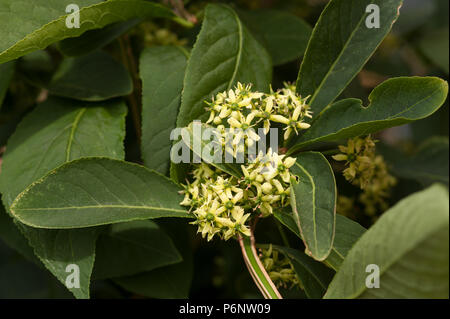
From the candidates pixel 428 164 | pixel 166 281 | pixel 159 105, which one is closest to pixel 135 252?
pixel 166 281

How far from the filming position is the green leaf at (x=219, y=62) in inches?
39.0

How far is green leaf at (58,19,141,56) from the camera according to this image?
118 cm

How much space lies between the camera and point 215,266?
5.50 feet

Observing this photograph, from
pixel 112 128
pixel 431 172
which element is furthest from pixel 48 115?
pixel 431 172

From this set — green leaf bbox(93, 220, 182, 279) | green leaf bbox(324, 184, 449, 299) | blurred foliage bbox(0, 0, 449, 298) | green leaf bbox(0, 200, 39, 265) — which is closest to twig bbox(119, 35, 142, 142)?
blurred foliage bbox(0, 0, 449, 298)

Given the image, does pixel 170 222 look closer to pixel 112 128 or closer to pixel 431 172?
pixel 112 128

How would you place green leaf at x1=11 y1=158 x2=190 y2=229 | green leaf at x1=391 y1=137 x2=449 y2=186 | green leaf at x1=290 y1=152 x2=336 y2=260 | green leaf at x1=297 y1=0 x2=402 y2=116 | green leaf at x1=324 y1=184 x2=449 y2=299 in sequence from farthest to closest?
green leaf at x1=391 y1=137 x2=449 y2=186
green leaf at x1=297 y1=0 x2=402 y2=116
green leaf at x1=11 y1=158 x2=190 y2=229
green leaf at x1=290 y1=152 x2=336 y2=260
green leaf at x1=324 y1=184 x2=449 y2=299

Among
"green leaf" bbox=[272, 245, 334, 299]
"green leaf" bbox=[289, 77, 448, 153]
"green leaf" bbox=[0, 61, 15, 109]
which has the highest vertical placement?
"green leaf" bbox=[0, 61, 15, 109]

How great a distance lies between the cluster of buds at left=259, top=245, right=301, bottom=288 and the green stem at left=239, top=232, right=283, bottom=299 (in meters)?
0.04

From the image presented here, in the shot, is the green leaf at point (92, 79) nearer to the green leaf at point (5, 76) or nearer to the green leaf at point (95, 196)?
the green leaf at point (5, 76)

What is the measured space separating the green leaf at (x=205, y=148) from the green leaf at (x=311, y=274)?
0.64 ft

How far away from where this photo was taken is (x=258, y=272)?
90 cm

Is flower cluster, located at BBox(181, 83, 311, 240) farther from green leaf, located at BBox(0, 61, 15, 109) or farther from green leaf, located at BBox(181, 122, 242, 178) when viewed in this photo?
green leaf, located at BBox(0, 61, 15, 109)

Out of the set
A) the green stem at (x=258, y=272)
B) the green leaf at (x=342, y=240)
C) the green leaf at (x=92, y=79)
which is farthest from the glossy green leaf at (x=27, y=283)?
the green leaf at (x=342, y=240)
